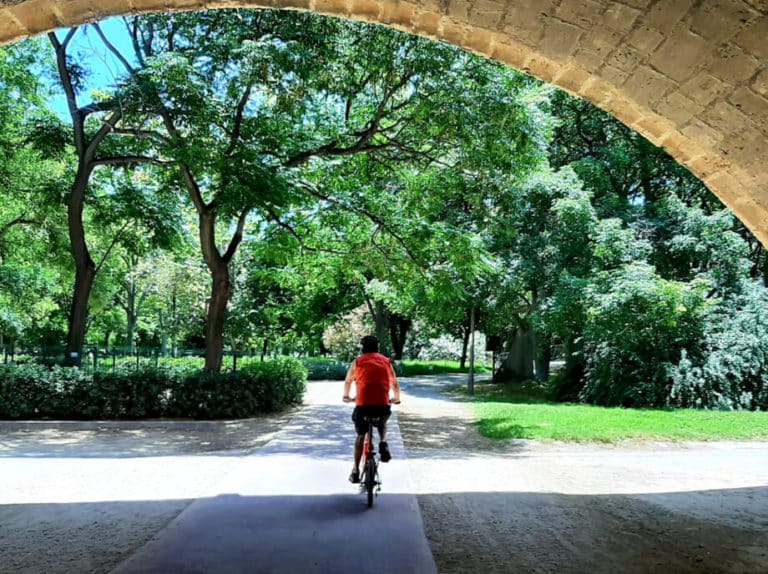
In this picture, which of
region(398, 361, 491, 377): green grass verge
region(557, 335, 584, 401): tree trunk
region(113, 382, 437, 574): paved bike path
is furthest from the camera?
region(398, 361, 491, 377): green grass verge

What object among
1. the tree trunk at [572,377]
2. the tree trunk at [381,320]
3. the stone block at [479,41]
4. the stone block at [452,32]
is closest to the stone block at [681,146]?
the stone block at [479,41]

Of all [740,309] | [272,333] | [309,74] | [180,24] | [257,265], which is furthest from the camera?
[272,333]

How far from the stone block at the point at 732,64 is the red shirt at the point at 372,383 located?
3853 millimetres

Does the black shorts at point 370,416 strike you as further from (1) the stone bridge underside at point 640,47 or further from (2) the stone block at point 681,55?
(2) the stone block at point 681,55

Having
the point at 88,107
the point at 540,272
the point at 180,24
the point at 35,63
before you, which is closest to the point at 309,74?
the point at 180,24

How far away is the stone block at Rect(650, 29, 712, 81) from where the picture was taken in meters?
3.59

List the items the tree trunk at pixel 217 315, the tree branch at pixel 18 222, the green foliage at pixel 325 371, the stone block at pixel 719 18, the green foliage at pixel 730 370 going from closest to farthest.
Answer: the stone block at pixel 719 18 → the tree trunk at pixel 217 315 → the green foliage at pixel 730 370 → the tree branch at pixel 18 222 → the green foliage at pixel 325 371

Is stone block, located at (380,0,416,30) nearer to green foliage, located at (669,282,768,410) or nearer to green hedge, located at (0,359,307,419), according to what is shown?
green hedge, located at (0,359,307,419)

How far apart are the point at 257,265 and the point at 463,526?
2591 centimetres

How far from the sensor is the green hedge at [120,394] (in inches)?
483

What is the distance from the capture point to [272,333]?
35.0m

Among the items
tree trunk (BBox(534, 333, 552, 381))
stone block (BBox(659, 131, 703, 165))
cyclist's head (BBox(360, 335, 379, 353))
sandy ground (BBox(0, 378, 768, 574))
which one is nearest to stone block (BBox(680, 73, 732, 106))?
stone block (BBox(659, 131, 703, 165))

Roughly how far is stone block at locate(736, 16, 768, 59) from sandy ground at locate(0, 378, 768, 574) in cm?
364

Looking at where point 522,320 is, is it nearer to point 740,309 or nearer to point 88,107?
point 740,309
